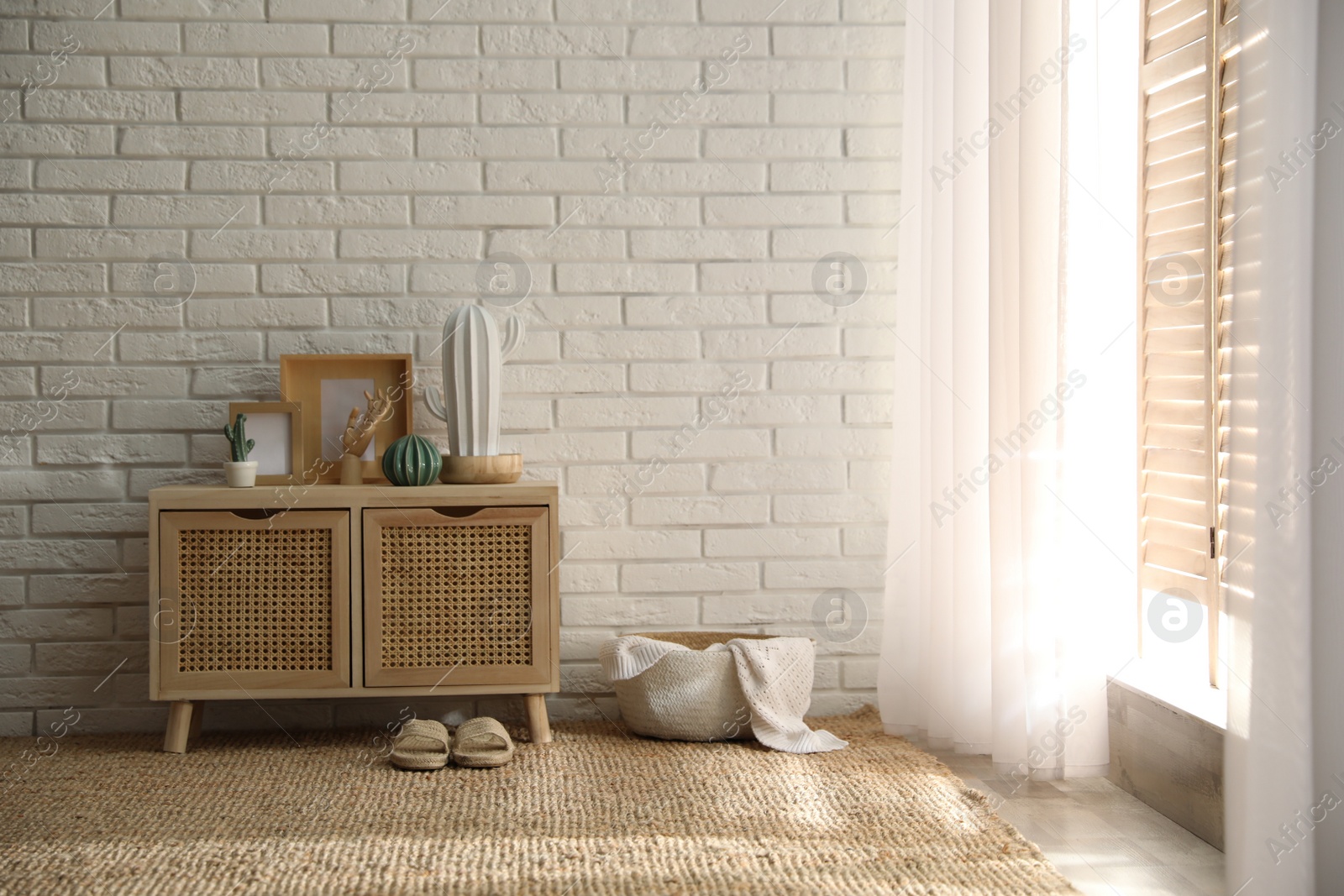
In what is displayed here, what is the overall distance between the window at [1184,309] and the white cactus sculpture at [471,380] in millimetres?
1346

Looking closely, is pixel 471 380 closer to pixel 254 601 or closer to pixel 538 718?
pixel 254 601

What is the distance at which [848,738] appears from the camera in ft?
7.79

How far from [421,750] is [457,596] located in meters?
0.32

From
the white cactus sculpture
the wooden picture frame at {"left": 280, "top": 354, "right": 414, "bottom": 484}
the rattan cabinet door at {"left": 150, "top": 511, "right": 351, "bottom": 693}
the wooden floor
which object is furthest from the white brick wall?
the wooden floor

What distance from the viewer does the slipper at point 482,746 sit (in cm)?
213

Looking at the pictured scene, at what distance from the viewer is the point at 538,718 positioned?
231cm

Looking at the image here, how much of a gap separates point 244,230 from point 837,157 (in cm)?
143

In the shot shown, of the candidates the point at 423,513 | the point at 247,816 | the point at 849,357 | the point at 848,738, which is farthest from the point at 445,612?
the point at 849,357

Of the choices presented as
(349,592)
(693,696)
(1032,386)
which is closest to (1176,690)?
(1032,386)

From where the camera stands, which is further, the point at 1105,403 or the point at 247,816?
the point at 1105,403

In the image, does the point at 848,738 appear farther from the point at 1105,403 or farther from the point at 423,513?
the point at 423,513

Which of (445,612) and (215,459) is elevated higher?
(215,459)

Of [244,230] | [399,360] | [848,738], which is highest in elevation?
[244,230]

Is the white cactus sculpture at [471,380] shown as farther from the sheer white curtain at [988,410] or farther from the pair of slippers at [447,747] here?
the sheer white curtain at [988,410]
